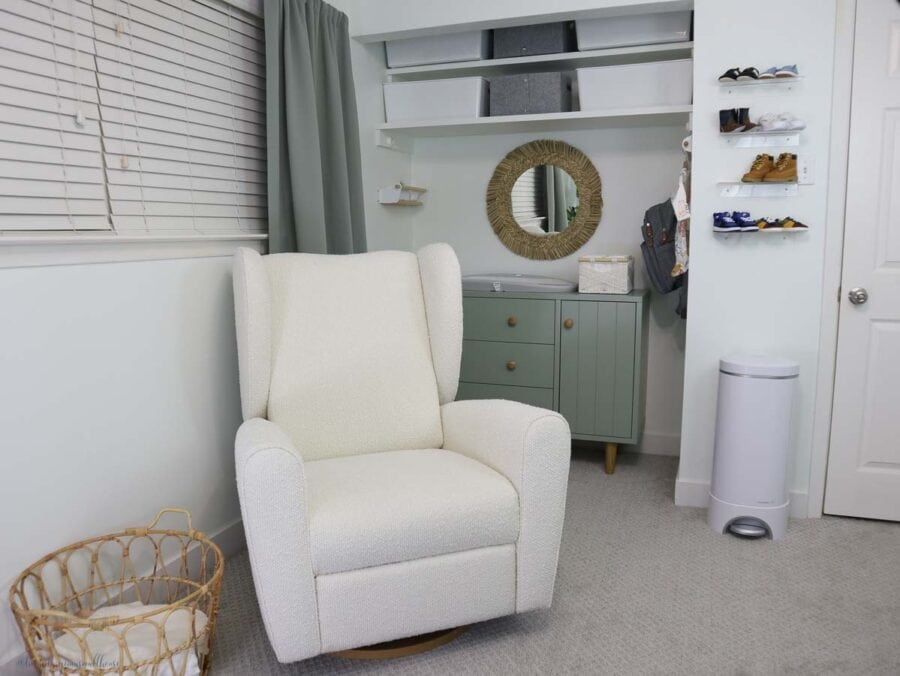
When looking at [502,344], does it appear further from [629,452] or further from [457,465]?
[457,465]

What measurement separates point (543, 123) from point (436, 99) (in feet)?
1.63

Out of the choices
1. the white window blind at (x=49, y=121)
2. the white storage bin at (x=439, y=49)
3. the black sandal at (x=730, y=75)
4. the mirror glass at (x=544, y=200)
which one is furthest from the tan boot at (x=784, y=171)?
the white window blind at (x=49, y=121)

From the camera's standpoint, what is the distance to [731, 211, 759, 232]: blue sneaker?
2543 mm

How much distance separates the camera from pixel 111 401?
6.37 feet

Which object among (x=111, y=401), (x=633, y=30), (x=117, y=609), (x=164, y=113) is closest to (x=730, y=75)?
(x=633, y=30)

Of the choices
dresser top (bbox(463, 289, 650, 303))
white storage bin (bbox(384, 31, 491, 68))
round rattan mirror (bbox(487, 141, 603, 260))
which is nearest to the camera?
dresser top (bbox(463, 289, 650, 303))

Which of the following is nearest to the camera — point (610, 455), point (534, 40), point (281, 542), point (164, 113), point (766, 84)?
point (281, 542)

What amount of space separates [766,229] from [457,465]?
1.41 m

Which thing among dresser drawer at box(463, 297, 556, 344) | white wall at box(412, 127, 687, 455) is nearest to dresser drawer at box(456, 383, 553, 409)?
dresser drawer at box(463, 297, 556, 344)

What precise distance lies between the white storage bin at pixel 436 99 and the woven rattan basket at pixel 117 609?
2102 mm

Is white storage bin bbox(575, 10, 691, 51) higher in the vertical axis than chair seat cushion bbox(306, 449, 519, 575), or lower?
higher

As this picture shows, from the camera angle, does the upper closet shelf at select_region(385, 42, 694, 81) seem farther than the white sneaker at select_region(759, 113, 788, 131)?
Yes

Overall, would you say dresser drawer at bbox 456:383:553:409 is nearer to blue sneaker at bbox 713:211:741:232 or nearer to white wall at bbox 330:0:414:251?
white wall at bbox 330:0:414:251

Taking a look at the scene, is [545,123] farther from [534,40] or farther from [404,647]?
[404,647]
